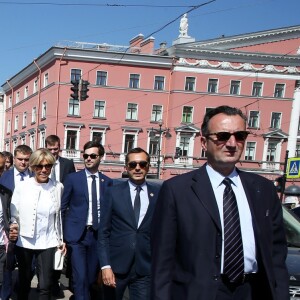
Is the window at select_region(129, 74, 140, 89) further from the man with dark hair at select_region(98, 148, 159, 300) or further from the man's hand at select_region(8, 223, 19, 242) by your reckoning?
the man with dark hair at select_region(98, 148, 159, 300)

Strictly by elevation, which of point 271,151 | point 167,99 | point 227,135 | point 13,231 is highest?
point 167,99

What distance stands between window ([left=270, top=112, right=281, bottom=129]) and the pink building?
0.10 meters

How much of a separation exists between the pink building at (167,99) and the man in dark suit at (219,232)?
4252 centimetres

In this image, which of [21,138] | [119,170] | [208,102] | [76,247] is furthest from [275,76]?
[76,247]

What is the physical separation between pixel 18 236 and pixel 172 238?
285 cm

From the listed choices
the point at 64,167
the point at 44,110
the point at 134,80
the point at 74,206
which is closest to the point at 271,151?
the point at 134,80

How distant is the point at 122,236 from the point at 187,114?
43.5 meters

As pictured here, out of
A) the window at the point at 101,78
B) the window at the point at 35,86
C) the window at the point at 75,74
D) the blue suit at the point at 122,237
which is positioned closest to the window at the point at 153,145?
the window at the point at 101,78

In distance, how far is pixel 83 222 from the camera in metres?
5.43

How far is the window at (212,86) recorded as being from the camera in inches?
1864

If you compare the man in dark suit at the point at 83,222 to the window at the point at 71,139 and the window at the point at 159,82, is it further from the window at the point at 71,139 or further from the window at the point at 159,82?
the window at the point at 159,82

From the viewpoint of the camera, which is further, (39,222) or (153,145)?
(153,145)

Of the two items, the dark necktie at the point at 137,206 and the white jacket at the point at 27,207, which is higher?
the dark necktie at the point at 137,206

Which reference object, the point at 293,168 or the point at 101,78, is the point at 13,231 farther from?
the point at 101,78
